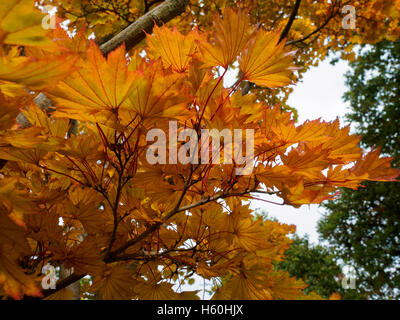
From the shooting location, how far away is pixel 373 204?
7242 mm

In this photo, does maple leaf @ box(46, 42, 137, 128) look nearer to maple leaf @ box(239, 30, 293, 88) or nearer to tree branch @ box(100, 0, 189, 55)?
maple leaf @ box(239, 30, 293, 88)

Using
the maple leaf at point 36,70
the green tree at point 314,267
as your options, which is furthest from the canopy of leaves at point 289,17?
the green tree at point 314,267

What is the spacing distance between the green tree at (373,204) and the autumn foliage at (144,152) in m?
7.14

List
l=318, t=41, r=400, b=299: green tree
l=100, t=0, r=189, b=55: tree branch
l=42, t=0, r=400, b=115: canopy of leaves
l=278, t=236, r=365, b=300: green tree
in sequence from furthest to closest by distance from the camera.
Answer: l=278, t=236, r=365, b=300: green tree → l=318, t=41, r=400, b=299: green tree → l=42, t=0, r=400, b=115: canopy of leaves → l=100, t=0, r=189, b=55: tree branch

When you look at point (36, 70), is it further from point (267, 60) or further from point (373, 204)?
point (373, 204)

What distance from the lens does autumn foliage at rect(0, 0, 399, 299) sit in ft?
1.13

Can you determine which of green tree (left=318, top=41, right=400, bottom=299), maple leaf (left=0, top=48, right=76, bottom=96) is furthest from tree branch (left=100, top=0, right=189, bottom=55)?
green tree (left=318, top=41, right=400, bottom=299)

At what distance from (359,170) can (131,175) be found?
16.7 inches

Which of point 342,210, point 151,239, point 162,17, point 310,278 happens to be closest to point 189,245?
point 151,239

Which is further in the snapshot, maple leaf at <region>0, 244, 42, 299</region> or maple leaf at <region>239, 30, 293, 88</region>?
maple leaf at <region>239, 30, 293, 88</region>

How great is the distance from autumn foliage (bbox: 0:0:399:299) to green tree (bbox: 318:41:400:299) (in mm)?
7143
